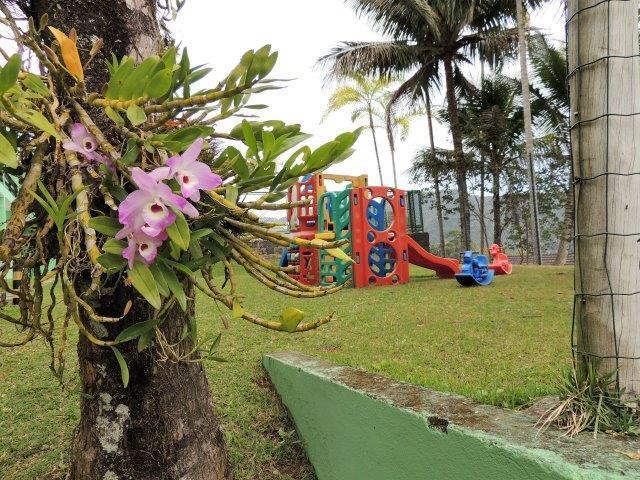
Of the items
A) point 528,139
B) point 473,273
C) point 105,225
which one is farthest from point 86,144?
point 528,139

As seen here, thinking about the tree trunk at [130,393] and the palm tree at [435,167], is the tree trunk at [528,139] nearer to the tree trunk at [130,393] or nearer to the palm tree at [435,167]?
the palm tree at [435,167]

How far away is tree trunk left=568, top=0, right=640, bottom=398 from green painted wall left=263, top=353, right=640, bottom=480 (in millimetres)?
327

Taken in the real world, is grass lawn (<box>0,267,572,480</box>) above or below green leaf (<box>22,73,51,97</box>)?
below

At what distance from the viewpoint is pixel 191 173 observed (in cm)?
88

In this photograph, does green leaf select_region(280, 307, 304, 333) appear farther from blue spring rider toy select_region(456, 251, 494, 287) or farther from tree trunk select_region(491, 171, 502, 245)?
tree trunk select_region(491, 171, 502, 245)

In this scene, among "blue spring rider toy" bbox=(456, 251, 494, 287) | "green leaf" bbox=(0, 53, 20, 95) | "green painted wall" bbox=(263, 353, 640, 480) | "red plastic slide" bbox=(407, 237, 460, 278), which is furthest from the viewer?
"red plastic slide" bbox=(407, 237, 460, 278)

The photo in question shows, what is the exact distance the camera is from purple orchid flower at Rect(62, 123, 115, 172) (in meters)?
1.00

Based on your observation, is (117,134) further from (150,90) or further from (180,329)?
(180,329)

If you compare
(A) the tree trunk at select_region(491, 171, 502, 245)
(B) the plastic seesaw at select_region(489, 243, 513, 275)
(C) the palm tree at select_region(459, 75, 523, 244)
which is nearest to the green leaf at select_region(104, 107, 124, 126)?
(B) the plastic seesaw at select_region(489, 243, 513, 275)

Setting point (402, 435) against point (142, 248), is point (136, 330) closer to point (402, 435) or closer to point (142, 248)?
point (142, 248)

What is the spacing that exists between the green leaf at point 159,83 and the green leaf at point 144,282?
1.03ft

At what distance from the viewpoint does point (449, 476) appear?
4.58 feet

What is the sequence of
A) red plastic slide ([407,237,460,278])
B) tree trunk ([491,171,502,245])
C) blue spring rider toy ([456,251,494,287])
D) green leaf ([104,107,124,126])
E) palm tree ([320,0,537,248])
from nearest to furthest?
green leaf ([104,107,124,126]) < blue spring rider toy ([456,251,494,287]) < red plastic slide ([407,237,460,278]) < palm tree ([320,0,537,248]) < tree trunk ([491,171,502,245])

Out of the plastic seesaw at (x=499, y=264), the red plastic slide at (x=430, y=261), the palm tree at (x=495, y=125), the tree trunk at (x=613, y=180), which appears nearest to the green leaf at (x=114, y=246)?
the tree trunk at (x=613, y=180)
